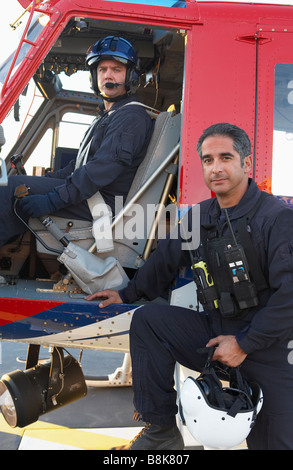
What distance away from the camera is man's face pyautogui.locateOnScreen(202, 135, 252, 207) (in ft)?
7.41

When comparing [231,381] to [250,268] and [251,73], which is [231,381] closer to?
[250,268]

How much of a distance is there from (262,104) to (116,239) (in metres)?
1.20

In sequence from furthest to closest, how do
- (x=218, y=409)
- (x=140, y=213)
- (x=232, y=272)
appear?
(x=140, y=213)
(x=232, y=272)
(x=218, y=409)

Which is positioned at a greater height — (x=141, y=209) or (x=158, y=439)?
(x=141, y=209)

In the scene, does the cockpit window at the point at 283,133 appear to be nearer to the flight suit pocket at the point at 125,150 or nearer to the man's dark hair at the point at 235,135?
the man's dark hair at the point at 235,135

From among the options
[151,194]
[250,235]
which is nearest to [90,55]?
[151,194]

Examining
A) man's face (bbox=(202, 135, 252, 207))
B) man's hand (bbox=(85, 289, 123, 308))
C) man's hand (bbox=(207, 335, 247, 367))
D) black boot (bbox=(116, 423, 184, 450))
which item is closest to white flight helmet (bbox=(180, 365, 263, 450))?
man's hand (bbox=(207, 335, 247, 367))

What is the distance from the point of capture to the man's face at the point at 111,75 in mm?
3033

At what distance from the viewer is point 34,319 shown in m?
2.55

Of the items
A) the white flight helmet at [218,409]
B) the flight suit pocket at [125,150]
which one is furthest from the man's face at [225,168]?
the white flight helmet at [218,409]

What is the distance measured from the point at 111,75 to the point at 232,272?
165 cm

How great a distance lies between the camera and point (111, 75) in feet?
9.95

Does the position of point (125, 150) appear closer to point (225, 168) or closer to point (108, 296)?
point (225, 168)

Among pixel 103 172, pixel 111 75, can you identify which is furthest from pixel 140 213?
pixel 111 75
